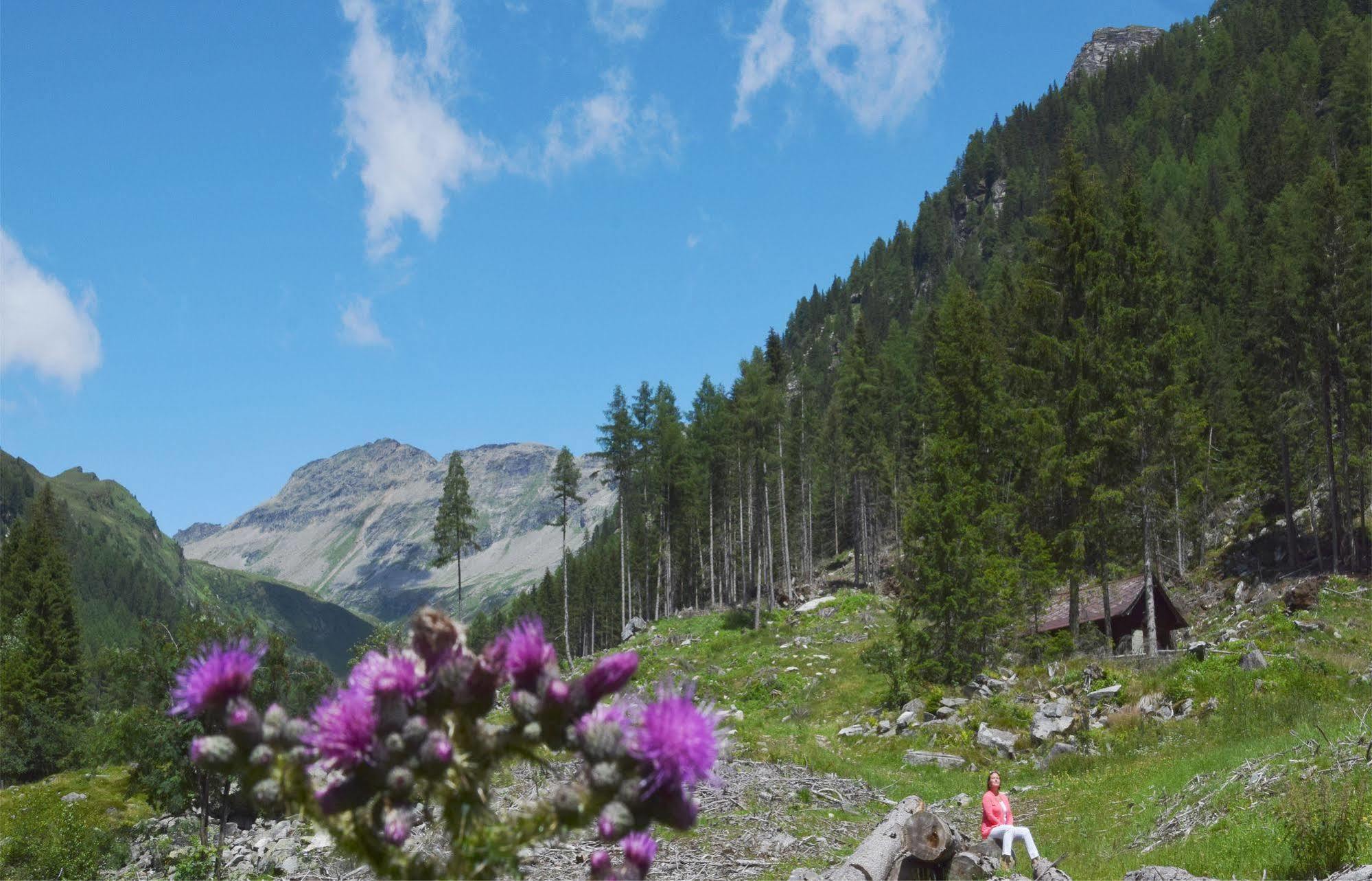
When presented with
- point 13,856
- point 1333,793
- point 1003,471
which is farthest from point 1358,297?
point 13,856

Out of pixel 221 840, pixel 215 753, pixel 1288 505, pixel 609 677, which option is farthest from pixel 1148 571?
pixel 215 753

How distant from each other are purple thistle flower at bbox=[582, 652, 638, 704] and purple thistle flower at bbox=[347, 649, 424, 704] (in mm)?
421

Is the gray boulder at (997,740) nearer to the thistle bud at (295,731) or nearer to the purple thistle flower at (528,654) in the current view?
the purple thistle flower at (528,654)

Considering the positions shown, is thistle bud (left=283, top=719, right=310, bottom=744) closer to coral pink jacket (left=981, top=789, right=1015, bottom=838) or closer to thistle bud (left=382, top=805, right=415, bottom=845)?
thistle bud (left=382, top=805, right=415, bottom=845)

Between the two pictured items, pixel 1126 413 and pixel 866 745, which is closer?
pixel 866 745

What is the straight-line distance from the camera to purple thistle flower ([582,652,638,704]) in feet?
7.30

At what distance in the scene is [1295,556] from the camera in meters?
41.2

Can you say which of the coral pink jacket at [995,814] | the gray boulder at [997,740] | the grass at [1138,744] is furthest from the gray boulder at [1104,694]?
the coral pink jacket at [995,814]

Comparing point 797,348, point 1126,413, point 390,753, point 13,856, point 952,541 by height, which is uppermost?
point 797,348

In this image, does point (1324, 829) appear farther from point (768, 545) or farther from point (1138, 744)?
point (768, 545)

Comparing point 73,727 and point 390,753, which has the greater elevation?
point 390,753

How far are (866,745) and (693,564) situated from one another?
60.7 m

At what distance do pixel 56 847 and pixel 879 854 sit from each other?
1558 centimetres

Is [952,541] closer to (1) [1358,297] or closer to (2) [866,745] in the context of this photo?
(2) [866,745]
